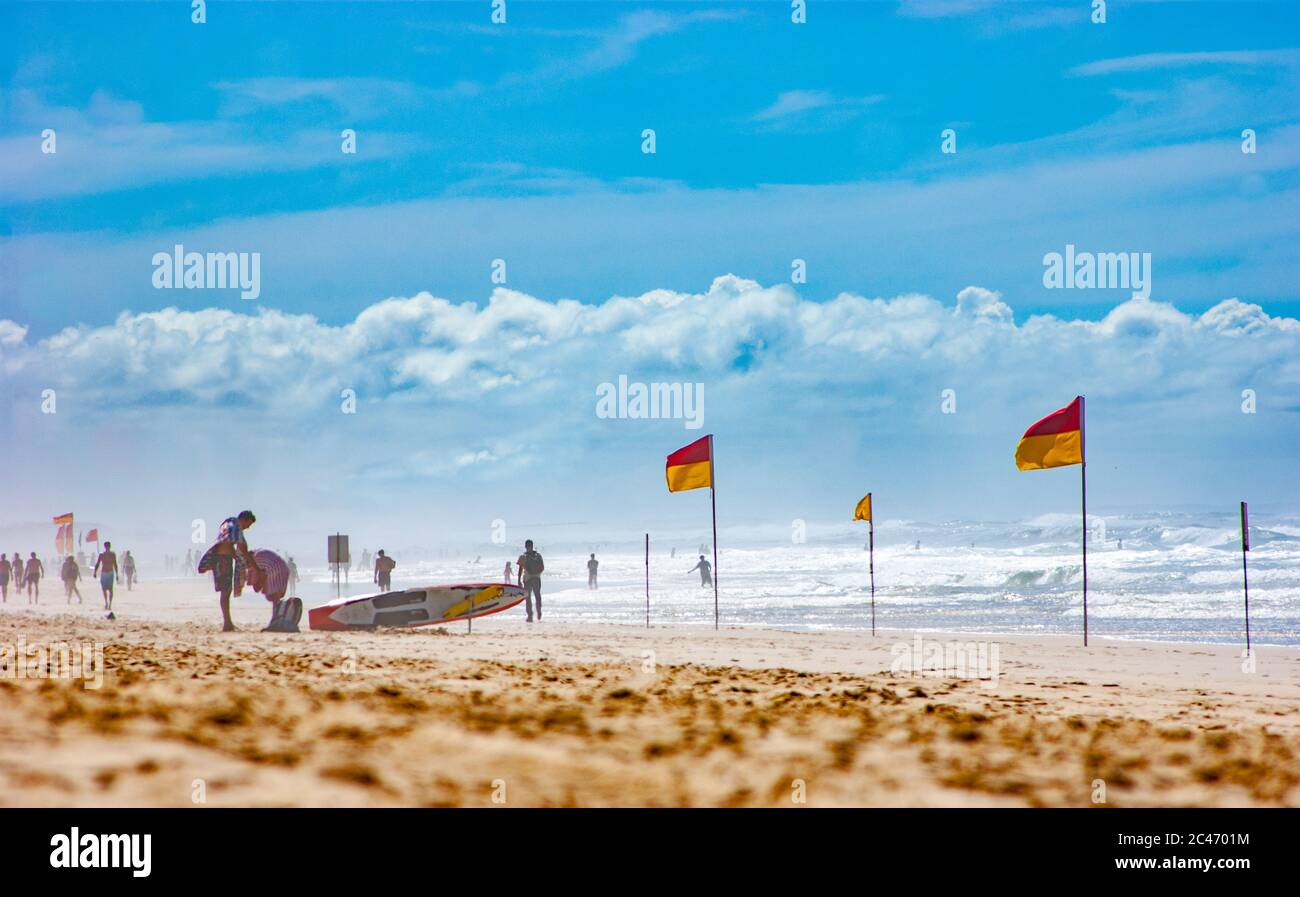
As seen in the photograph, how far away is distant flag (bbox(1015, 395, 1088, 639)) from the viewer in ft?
61.3

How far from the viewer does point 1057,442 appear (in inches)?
748

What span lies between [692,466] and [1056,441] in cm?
790

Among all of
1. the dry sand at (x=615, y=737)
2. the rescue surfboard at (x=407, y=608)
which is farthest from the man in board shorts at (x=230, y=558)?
the dry sand at (x=615, y=737)

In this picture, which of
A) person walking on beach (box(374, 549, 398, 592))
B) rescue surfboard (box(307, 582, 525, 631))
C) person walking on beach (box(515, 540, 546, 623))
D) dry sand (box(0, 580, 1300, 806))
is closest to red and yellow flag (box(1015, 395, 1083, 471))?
dry sand (box(0, 580, 1300, 806))

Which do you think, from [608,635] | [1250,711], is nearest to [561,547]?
[608,635]

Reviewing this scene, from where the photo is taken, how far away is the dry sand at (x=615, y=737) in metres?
6.53

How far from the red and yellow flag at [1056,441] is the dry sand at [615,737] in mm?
5675

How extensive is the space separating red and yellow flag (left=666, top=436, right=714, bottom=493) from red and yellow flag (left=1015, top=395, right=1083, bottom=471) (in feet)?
21.9

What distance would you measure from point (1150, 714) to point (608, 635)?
1231 cm

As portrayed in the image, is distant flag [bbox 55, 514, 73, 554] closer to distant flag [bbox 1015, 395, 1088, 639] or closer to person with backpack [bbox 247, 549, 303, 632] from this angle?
person with backpack [bbox 247, 549, 303, 632]

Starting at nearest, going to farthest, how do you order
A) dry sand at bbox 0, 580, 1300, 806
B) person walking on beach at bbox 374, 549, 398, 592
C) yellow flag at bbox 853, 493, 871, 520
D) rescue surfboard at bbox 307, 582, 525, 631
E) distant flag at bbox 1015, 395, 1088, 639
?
dry sand at bbox 0, 580, 1300, 806 < distant flag at bbox 1015, 395, 1088, 639 < rescue surfboard at bbox 307, 582, 525, 631 < yellow flag at bbox 853, 493, 871, 520 < person walking on beach at bbox 374, 549, 398, 592

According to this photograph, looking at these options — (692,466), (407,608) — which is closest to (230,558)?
(407,608)
